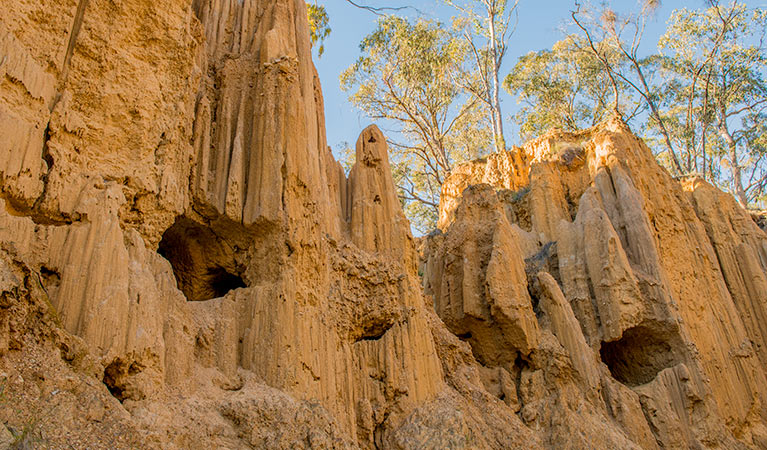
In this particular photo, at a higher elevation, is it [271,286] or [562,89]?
[562,89]

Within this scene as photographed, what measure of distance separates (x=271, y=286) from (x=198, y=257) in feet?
6.40

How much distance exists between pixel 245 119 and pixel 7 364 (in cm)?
696

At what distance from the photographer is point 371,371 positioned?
11891mm

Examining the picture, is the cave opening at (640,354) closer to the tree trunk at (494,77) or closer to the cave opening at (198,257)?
the cave opening at (198,257)

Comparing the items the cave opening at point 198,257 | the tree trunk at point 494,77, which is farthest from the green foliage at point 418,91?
the cave opening at point 198,257

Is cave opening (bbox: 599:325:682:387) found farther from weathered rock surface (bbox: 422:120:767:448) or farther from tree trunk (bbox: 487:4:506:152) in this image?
tree trunk (bbox: 487:4:506:152)

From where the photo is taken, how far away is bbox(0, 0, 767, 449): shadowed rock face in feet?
25.6

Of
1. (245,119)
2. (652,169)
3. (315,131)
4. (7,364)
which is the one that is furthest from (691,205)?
(7,364)

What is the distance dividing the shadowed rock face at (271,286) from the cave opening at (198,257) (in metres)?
0.04

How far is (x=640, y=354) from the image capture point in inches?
733

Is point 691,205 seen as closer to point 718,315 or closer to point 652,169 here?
point 652,169

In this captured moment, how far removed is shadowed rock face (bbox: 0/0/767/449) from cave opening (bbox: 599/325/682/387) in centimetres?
6

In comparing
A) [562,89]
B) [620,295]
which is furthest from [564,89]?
[620,295]

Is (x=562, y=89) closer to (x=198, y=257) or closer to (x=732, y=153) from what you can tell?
(x=732, y=153)
